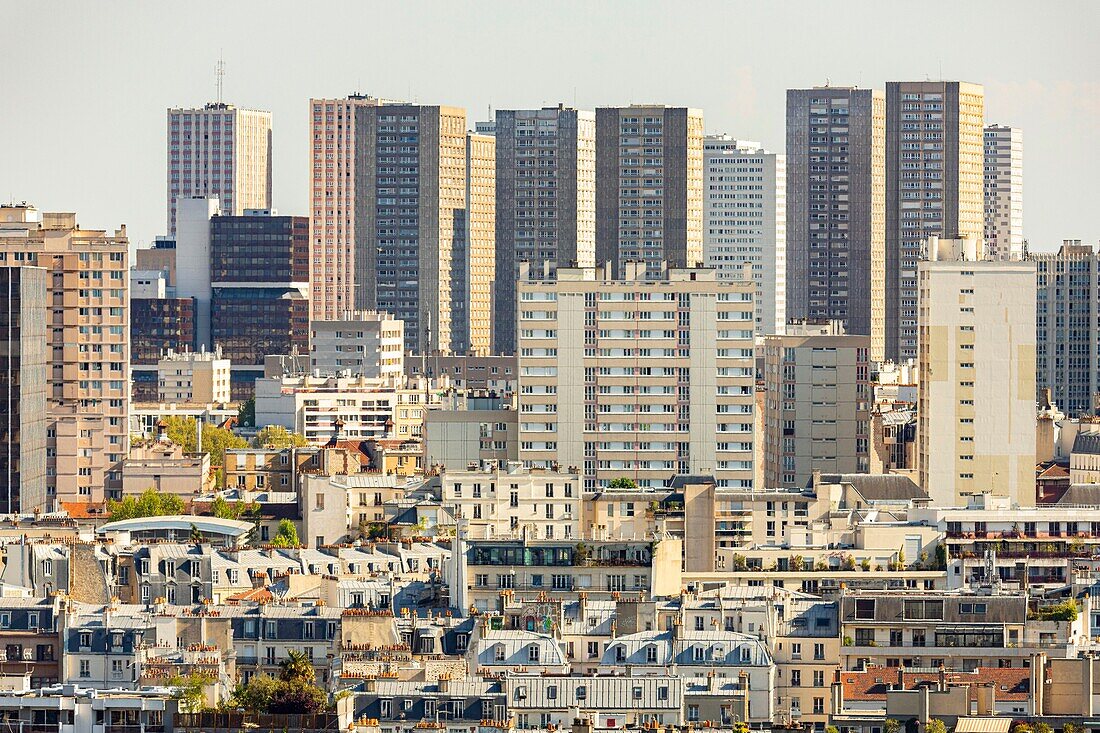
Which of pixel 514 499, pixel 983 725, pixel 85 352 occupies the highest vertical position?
pixel 85 352

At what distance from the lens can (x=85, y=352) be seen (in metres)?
183

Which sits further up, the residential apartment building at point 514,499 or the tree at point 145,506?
the residential apartment building at point 514,499

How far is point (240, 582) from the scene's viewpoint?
120438 mm

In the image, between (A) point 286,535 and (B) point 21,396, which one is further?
(B) point 21,396

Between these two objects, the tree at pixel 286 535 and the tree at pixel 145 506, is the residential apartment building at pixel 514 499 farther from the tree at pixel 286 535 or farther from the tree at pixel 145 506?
the tree at pixel 145 506

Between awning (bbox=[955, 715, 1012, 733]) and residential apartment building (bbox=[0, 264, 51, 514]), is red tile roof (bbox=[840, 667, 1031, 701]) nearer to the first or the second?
awning (bbox=[955, 715, 1012, 733])

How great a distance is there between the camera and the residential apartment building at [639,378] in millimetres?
178625

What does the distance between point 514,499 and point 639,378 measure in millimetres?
32397

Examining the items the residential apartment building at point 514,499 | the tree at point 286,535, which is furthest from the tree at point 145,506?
the residential apartment building at point 514,499

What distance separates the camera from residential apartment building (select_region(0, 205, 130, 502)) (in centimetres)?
17962

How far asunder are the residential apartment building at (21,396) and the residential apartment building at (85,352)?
4.01m

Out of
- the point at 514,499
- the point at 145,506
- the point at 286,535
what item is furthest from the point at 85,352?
the point at 514,499

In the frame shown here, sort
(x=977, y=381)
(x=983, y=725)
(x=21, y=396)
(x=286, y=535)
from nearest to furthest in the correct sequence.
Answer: (x=983, y=725), (x=286, y=535), (x=21, y=396), (x=977, y=381)

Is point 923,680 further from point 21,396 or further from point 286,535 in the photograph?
point 21,396
